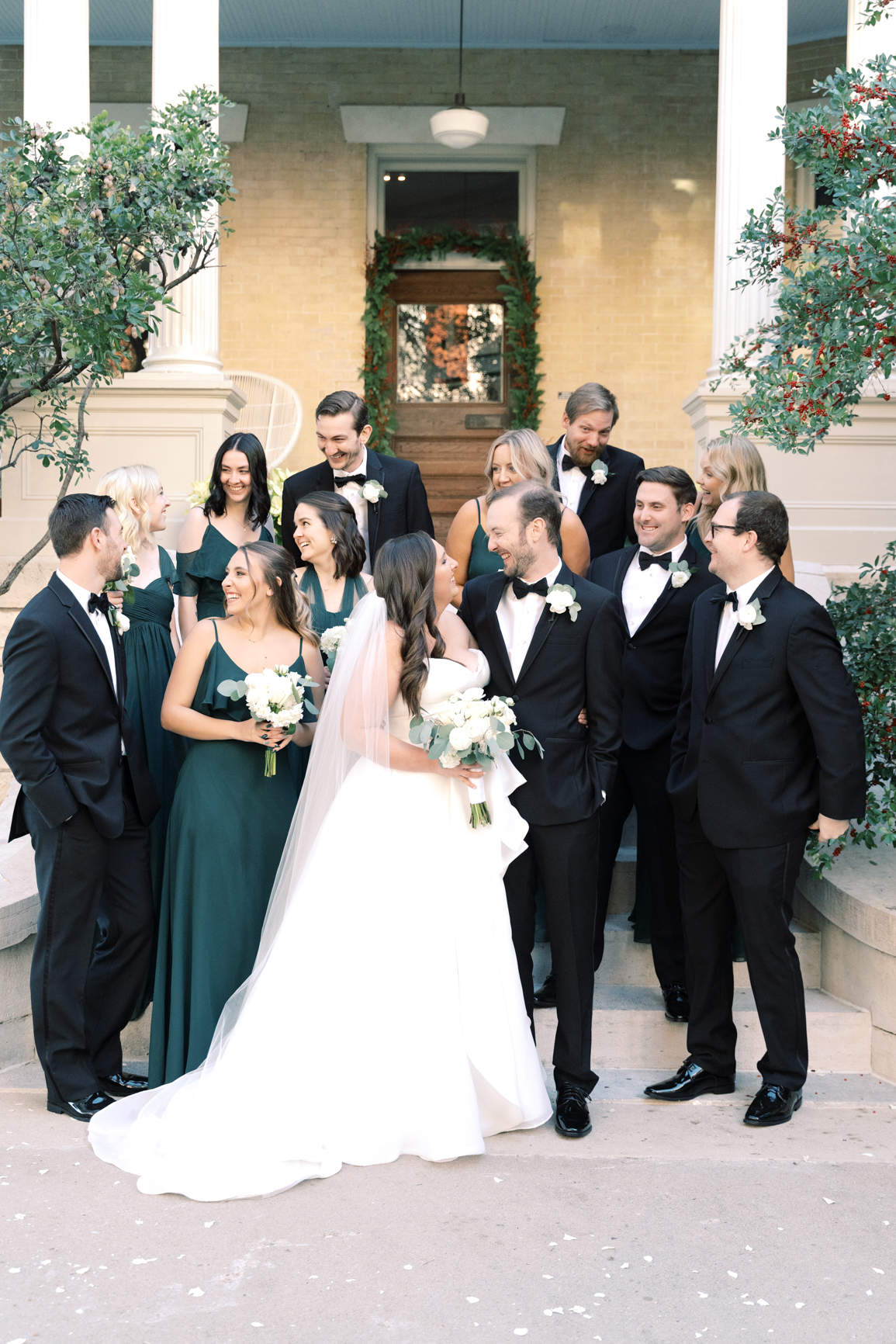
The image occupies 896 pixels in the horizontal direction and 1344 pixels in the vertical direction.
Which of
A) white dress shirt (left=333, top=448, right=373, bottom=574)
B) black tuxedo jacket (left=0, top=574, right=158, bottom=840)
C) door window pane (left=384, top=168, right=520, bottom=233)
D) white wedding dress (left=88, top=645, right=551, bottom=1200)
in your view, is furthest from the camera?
door window pane (left=384, top=168, right=520, bottom=233)

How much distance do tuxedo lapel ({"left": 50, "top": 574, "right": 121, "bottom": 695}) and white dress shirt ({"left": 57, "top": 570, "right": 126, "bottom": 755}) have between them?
14mm

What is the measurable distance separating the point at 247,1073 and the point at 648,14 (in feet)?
33.1

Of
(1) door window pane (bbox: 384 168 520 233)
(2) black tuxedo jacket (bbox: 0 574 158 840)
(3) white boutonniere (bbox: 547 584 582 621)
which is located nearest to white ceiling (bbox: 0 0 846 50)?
(1) door window pane (bbox: 384 168 520 233)

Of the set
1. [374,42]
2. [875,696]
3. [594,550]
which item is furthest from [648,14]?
[875,696]

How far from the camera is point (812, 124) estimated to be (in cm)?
408

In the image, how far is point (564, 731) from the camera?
3.94 m

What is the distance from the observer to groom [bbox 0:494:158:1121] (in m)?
3.73

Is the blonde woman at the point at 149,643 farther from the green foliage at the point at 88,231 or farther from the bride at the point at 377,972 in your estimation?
the green foliage at the point at 88,231

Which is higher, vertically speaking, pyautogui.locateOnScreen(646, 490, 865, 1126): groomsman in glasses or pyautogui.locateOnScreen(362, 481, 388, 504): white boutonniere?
pyautogui.locateOnScreen(362, 481, 388, 504): white boutonniere

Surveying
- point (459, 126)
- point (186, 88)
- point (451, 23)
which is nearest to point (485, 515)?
point (186, 88)

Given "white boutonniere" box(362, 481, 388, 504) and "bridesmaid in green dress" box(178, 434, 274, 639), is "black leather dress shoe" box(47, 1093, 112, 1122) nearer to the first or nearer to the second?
"bridesmaid in green dress" box(178, 434, 274, 639)

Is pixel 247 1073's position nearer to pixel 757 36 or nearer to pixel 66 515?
pixel 66 515

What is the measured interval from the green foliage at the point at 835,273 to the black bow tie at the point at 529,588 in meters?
0.98

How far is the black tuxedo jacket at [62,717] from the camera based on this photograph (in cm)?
370
